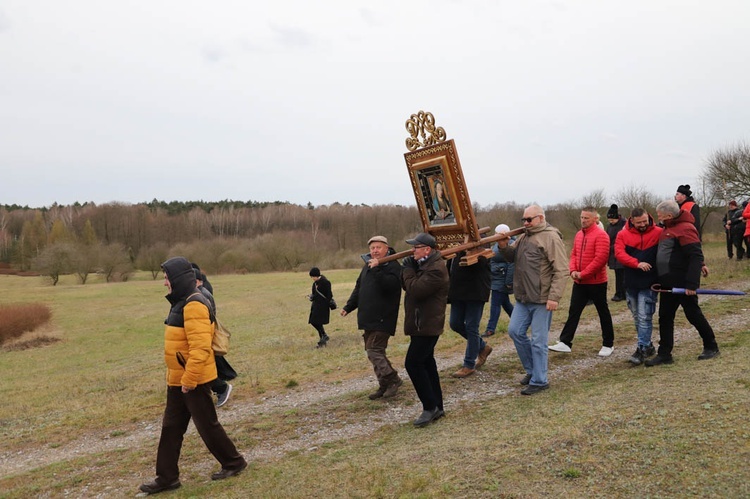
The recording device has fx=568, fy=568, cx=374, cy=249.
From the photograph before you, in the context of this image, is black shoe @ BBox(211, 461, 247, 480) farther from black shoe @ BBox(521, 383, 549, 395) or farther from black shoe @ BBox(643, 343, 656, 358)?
black shoe @ BBox(643, 343, 656, 358)

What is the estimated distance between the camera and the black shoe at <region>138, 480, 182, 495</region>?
19.7ft

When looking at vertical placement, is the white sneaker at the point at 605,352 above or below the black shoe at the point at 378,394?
below

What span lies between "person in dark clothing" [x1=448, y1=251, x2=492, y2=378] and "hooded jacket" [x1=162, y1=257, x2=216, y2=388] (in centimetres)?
397

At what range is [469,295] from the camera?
8695 mm

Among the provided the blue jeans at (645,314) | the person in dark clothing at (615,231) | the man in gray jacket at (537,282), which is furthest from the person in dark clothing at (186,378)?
the person in dark clothing at (615,231)

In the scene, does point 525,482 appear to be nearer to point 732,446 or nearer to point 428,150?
point 732,446

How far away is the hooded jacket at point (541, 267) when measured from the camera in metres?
7.64

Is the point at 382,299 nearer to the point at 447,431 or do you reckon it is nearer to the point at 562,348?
the point at 447,431

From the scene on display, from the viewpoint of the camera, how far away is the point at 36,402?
42.0 ft

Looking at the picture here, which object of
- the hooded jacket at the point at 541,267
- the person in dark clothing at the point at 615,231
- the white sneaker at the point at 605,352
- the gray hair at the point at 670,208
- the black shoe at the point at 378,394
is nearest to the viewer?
the hooded jacket at the point at 541,267

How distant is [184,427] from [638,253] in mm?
6902

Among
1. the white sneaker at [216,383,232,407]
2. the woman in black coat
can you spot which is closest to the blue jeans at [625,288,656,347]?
the white sneaker at [216,383,232,407]

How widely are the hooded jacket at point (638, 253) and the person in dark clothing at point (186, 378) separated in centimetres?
617

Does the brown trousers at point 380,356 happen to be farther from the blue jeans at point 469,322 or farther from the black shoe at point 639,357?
the black shoe at point 639,357
